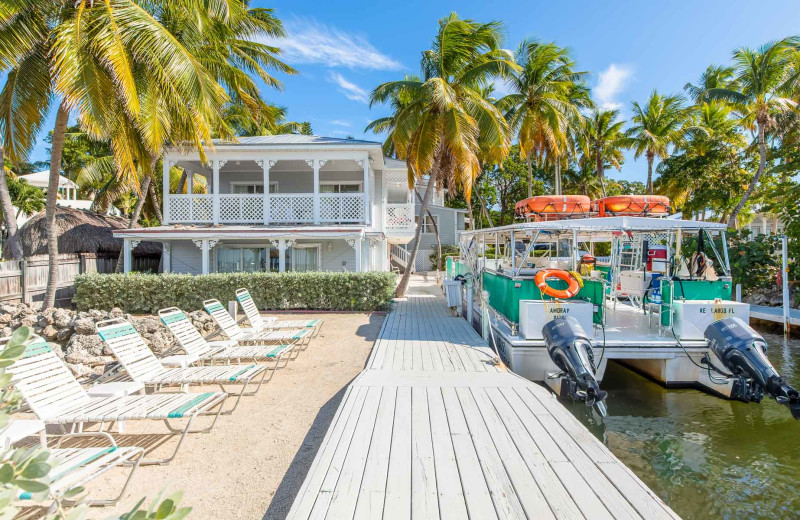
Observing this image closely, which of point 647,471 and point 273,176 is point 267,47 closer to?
point 273,176

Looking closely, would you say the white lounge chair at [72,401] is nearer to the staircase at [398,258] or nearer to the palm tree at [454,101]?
the palm tree at [454,101]

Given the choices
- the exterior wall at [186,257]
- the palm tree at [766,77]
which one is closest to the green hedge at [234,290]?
the exterior wall at [186,257]

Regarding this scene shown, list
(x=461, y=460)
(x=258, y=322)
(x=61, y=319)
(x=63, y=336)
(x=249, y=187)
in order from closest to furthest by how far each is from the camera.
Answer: (x=461, y=460) → (x=63, y=336) → (x=258, y=322) → (x=61, y=319) → (x=249, y=187)

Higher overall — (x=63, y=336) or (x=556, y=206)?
(x=556, y=206)

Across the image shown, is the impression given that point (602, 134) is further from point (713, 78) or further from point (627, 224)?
point (627, 224)

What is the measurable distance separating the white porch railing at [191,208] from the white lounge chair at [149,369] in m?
11.9

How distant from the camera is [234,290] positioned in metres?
14.2

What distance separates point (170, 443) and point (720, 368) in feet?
26.1

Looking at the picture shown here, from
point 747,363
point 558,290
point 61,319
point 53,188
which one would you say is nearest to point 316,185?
point 53,188

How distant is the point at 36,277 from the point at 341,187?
11.3 m

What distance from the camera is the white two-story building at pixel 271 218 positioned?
16281 millimetres

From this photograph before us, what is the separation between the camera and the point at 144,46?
→ 10625 millimetres

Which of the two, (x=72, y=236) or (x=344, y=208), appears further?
(x=72, y=236)

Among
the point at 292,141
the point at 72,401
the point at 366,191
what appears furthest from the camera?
the point at 292,141
